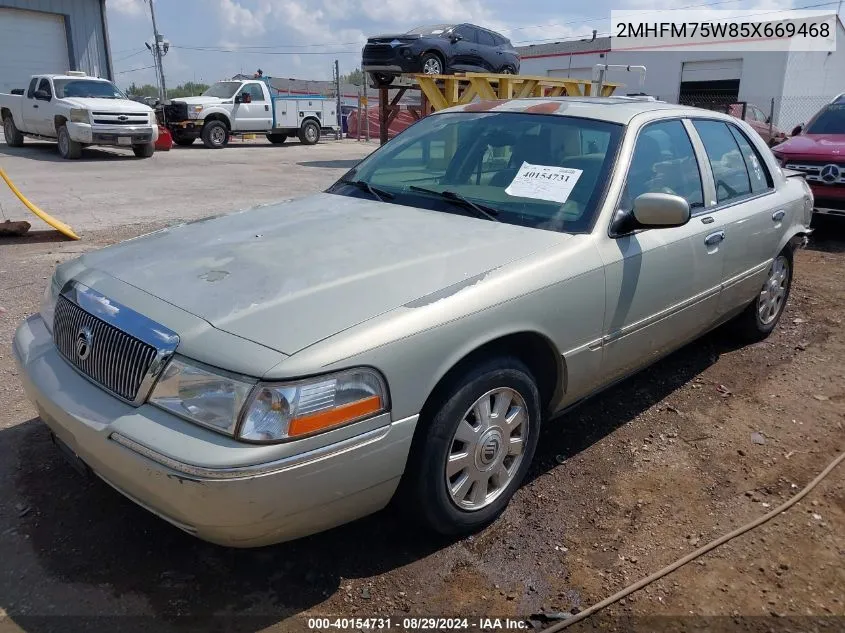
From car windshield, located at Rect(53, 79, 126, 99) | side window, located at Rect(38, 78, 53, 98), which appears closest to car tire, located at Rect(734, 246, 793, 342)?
car windshield, located at Rect(53, 79, 126, 99)

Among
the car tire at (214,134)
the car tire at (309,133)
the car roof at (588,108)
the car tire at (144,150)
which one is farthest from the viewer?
the car tire at (309,133)

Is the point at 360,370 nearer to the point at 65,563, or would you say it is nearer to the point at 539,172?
the point at 65,563

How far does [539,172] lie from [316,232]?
44.4 inches

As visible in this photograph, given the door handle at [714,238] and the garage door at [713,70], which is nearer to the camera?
the door handle at [714,238]

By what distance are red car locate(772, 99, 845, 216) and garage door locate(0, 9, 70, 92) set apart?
23.2m

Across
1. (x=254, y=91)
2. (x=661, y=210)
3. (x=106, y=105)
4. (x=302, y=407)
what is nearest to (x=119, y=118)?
(x=106, y=105)

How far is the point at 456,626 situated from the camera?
239cm

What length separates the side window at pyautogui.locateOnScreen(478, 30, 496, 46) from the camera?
16.3 meters

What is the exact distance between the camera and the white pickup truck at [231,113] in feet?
68.2

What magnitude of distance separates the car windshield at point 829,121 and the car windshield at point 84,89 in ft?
48.2

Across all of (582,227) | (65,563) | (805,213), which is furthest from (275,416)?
(805,213)

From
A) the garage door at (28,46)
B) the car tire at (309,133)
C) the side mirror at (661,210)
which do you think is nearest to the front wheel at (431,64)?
the car tire at (309,133)

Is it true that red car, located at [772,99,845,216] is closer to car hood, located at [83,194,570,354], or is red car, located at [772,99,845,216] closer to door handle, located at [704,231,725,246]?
door handle, located at [704,231,725,246]

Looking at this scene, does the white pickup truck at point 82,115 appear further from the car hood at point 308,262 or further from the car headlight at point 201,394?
the car headlight at point 201,394
